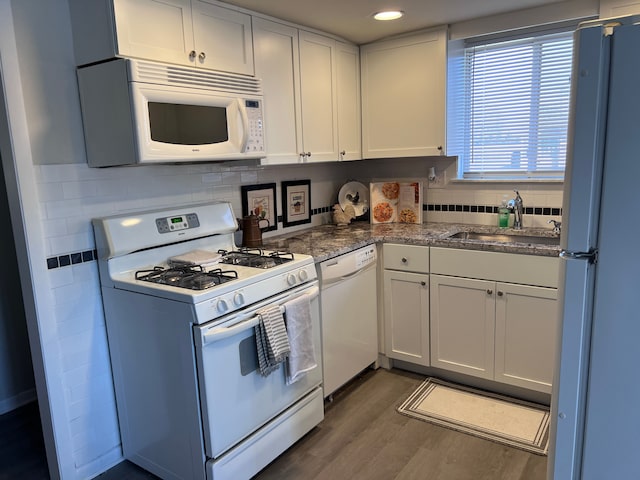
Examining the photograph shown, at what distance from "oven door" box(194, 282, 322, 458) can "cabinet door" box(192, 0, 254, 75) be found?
46.0 inches

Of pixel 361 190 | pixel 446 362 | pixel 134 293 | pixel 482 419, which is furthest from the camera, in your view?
pixel 361 190

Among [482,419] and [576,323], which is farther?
[482,419]

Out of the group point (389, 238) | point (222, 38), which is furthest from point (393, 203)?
point (222, 38)

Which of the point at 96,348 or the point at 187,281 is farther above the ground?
the point at 187,281

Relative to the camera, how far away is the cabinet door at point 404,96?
309 centimetres

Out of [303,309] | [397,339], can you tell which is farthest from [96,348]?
[397,339]

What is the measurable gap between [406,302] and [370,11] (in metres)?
1.72

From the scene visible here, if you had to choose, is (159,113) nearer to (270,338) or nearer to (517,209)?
(270,338)

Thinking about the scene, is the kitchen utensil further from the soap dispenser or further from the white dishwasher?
the soap dispenser

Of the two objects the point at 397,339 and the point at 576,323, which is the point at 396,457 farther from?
the point at 576,323

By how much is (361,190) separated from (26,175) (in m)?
2.31

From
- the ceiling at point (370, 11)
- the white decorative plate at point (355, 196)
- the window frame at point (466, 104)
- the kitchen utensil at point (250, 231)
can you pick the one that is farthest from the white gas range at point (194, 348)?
the window frame at point (466, 104)

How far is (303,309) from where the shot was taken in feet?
7.34

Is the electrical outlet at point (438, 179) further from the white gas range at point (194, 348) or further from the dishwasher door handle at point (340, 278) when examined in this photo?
the white gas range at point (194, 348)
